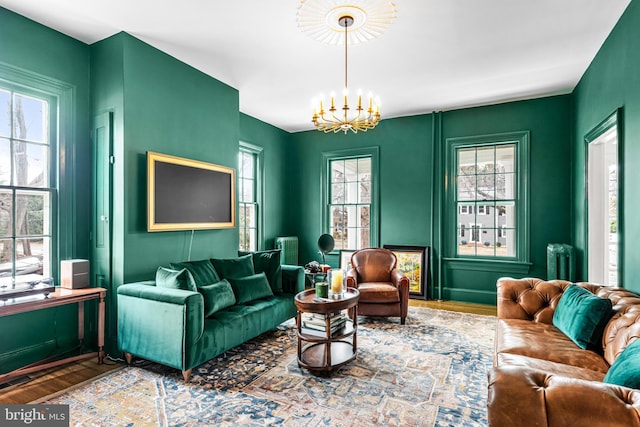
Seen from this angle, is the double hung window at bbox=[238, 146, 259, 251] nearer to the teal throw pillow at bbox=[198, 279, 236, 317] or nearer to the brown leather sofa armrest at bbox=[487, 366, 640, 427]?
the teal throw pillow at bbox=[198, 279, 236, 317]

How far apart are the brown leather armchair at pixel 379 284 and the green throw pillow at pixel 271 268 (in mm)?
862

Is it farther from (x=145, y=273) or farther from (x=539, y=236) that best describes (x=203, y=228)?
(x=539, y=236)

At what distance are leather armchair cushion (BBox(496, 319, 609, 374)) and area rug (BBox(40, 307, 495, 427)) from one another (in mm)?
448

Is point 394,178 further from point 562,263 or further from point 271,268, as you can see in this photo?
point 271,268

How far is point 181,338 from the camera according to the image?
262 centimetres

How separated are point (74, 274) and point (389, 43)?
142 inches

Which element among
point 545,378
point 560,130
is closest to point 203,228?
point 545,378

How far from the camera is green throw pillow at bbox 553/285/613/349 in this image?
2197 mm

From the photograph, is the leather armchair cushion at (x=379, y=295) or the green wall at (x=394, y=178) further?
the green wall at (x=394, y=178)

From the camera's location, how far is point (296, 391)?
2520 millimetres

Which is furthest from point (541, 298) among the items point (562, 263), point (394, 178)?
point (394, 178)

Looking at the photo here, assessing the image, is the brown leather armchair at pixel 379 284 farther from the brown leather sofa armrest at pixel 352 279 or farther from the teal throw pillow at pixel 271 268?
the teal throw pillow at pixel 271 268

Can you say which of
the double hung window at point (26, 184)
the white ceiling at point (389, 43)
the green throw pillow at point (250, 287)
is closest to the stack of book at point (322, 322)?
the green throw pillow at point (250, 287)

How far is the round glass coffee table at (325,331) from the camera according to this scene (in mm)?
2785
